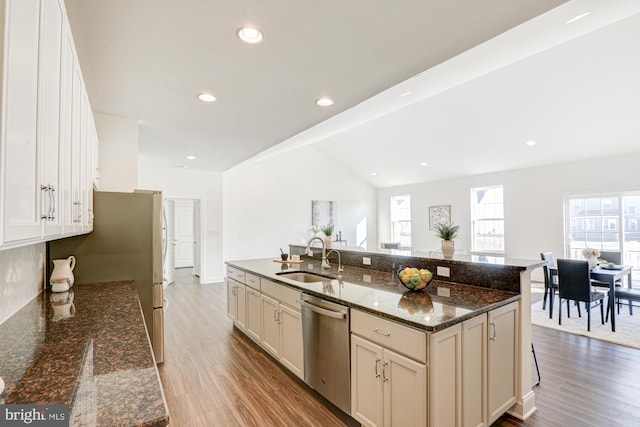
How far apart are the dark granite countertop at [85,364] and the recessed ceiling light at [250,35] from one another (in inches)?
68.7

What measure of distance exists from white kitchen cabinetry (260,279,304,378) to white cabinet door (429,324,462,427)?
1244 millimetres

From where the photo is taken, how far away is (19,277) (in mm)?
1815

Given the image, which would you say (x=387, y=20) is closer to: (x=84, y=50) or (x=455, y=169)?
(x=84, y=50)

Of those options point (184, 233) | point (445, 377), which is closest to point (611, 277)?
point (445, 377)

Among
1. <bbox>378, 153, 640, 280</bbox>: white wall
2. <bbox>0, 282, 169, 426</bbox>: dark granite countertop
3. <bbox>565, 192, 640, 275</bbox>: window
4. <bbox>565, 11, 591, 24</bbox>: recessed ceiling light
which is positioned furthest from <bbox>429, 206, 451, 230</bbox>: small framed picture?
<bbox>0, 282, 169, 426</bbox>: dark granite countertop

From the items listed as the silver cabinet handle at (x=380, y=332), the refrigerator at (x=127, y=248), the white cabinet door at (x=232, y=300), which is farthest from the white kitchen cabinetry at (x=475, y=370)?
the white cabinet door at (x=232, y=300)

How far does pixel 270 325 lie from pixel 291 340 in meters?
0.44

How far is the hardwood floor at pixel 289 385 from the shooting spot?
2.25 meters

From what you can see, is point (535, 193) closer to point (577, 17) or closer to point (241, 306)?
point (577, 17)

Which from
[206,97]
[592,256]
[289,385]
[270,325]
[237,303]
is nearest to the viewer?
[289,385]

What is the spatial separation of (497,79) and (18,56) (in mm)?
5650

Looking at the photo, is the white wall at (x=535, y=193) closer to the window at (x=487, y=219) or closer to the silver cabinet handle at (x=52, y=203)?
the window at (x=487, y=219)

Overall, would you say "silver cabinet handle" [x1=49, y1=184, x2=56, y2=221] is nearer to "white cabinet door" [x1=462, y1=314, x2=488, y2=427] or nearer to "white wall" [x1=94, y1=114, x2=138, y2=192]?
"white cabinet door" [x1=462, y1=314, x2=488, y2=427]

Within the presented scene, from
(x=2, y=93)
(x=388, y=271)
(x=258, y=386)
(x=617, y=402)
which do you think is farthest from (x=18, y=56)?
(x=617, y=402)
